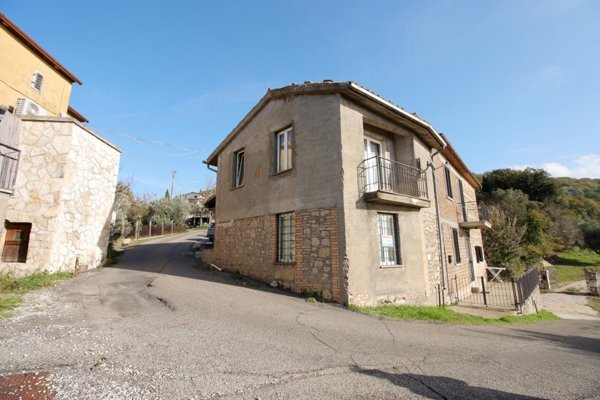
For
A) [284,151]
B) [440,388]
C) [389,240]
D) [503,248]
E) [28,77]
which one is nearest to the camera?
[440,388]

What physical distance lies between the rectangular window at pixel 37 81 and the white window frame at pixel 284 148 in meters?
13.7

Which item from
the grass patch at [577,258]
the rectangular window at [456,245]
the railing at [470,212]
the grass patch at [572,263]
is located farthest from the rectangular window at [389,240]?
the grass patch at [577,258]

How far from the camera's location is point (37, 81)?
14680 millimetres

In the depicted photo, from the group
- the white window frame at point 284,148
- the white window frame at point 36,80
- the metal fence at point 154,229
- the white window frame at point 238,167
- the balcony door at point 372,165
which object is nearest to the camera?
the balcony door at point 372,165

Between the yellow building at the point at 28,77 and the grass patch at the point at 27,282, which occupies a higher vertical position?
the yellow building at the point at 28,77

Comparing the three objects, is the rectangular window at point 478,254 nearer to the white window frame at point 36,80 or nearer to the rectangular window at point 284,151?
the rectangular window at point 284,151

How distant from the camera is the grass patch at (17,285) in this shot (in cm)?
562

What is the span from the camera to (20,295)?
661cm

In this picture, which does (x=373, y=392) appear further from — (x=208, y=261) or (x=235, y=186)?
(x=208, y=261)

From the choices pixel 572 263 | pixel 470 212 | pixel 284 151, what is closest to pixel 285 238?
pixel 284 151

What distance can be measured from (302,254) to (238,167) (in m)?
5.80

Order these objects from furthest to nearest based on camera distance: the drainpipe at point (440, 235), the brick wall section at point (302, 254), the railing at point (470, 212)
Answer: the railing at point (470, 212), the drainpipe at point (440, 235), the brick wall section at point (302, 254)

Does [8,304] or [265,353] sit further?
[8,304]

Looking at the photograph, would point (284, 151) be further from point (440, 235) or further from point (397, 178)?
point (440, 235)
